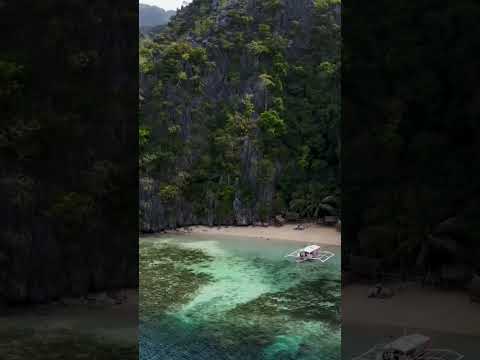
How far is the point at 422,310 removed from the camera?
18.1ft

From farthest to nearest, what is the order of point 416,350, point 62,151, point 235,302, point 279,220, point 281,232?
point 279,220, point 281,232, point 235,302, point 62,151, point 416,350

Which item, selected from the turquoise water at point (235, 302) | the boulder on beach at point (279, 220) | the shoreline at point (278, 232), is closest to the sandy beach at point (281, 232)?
the shoreline at point (278, 232)

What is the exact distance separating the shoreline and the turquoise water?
3.23ft

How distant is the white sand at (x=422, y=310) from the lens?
17.8 ft

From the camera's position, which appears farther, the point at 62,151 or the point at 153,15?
the point at 153,15

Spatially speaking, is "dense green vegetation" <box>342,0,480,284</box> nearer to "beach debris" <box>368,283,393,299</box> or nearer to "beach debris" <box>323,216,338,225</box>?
"beach debris" <box>368,283,393,299</box>

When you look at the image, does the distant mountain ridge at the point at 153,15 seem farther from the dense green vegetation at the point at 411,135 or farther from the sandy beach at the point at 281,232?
the dense green vegetation at the point at 411,135

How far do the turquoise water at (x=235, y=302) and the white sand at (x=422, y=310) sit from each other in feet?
17.8

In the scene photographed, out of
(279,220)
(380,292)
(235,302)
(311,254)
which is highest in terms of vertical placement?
(380,292)

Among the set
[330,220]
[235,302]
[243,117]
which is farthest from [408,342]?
[243,117]

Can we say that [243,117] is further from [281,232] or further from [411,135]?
[411,135]

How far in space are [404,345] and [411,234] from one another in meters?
1.31

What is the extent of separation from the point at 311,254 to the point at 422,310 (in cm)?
1417

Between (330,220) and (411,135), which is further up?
(411,135)
